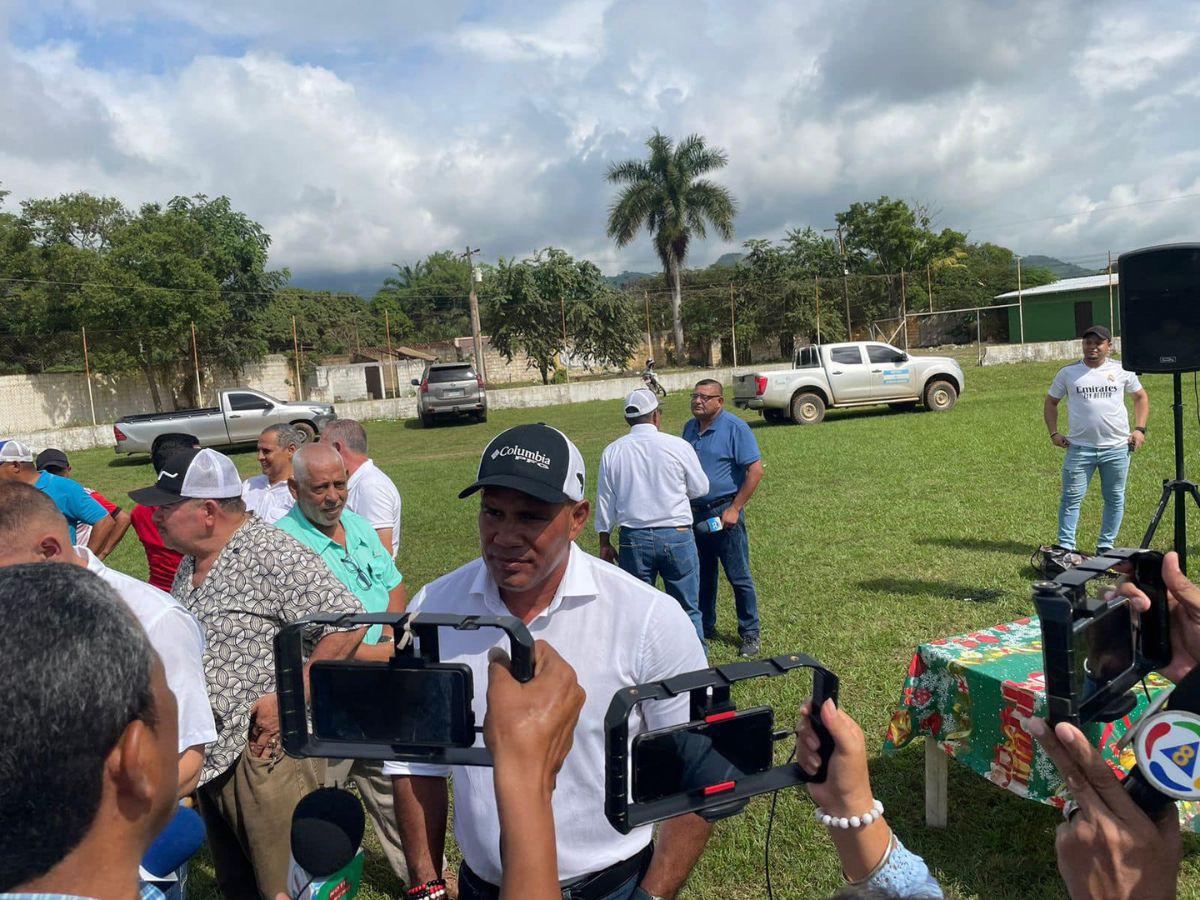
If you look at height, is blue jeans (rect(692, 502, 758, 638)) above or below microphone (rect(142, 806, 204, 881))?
below

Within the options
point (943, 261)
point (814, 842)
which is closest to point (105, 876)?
point (814, 842)

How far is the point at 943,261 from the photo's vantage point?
4556 cm

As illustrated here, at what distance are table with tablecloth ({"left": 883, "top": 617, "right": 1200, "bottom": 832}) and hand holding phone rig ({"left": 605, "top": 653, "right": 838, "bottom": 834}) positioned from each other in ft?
6.68

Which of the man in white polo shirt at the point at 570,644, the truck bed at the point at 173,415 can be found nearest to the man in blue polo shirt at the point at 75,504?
the man in white polo shirt at the point at 570,644

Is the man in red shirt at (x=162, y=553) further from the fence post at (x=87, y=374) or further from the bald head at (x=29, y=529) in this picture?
the fence post at (x=87, y=374)

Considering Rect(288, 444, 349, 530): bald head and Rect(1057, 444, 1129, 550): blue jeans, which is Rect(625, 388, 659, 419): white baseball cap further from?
Rect(1057, 444, 1129, 550): blue jeans

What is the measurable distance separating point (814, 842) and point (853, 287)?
1358 inches

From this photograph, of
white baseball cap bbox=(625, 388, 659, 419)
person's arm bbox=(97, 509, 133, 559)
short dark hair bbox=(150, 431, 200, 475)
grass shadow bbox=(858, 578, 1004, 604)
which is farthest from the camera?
grass shadow bbox=(858, 578, 1004, 604)

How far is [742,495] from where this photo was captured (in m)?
5.85

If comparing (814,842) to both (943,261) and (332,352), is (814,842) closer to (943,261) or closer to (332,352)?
(332,352)

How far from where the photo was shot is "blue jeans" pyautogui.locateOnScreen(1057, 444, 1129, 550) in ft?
21.8

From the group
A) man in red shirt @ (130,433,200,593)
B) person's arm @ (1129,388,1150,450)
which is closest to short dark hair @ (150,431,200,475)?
man in red shirt @ (130,433,200,593)

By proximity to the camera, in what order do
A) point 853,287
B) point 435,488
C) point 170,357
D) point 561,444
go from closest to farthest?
point 561,444, point 435,488, point 170,357, point 853,287

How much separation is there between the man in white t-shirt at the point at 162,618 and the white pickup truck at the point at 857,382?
18.1m
